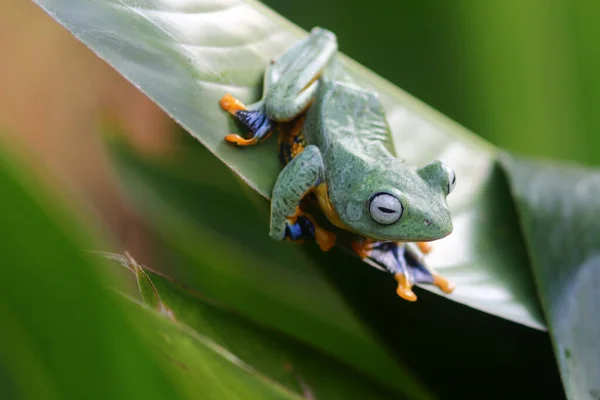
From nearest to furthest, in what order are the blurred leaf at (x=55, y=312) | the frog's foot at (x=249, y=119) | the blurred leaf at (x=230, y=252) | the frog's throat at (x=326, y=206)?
the blurred leaf at (x=55, y=312) → the frog's foot at (x=249, y=119) → the frog's throat at (x=326, y=206) → the blurred leaf at (x=230, y=252)

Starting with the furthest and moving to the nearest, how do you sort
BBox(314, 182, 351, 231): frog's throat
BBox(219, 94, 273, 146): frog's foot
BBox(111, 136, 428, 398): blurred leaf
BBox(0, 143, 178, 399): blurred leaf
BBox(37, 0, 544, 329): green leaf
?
1. BBox(111, 136, 428, 398): blurred leaf
2. BBox(314, 182, 351, 231): frog's throat
3. BBox(219, 94, 273, 146): frog's foot
4. BBox(37, 0, 544, 329): green leaf
5. BBox(0, 143, 178, 399): blurred leaf

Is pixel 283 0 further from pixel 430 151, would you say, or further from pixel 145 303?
pixel 145 303

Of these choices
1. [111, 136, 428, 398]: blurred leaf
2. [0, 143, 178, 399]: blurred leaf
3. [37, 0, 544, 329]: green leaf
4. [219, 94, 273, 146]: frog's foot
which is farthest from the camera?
[111, 136, 428, 398]: blurred leaf

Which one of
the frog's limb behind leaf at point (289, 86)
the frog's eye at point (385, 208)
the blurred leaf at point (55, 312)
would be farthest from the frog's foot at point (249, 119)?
the blurred leaf at point (55, 312)

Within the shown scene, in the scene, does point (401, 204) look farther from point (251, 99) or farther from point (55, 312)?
point (55, 312)

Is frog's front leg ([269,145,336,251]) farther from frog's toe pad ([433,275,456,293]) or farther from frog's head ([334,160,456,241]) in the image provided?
frog's toe pad ([433,275,456,293])

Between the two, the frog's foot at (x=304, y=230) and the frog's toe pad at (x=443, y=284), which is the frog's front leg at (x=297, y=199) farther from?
the frog's toe pad at (x=443, y=284)

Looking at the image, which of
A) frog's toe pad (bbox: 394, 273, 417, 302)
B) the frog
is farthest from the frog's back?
frog's toe pad (bbox: 394, 273, 417, 302)
